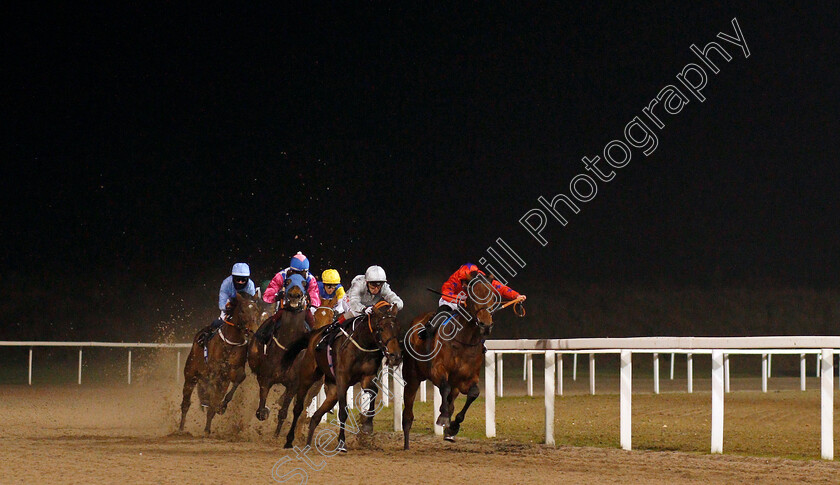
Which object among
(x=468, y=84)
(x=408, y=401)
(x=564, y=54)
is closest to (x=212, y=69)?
(x=468, y=84)

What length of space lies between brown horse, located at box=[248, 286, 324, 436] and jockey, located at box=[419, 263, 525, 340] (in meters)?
1.22

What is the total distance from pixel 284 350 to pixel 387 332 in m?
1.62

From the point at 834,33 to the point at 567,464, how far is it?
19305 millimetres

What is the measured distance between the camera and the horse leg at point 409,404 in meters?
7.64

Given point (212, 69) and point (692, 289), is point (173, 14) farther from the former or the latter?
point (692, 289)

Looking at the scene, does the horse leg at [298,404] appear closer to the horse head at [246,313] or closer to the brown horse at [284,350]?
the brown horse at [284,350]

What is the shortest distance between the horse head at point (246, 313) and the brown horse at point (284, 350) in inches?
8.0

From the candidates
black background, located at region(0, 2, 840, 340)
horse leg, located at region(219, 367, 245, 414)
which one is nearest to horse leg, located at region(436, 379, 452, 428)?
horse leg, located at region(219, 367, 245, 414)

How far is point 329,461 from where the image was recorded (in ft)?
22.0

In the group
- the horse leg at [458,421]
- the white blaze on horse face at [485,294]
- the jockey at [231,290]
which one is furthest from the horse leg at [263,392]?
the white blaze on horse face at [485,294]

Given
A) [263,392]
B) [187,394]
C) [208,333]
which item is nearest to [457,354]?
[263,392]

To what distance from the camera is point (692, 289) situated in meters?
23.0

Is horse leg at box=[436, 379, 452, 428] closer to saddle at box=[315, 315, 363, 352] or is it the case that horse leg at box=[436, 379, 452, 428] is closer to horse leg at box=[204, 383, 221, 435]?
saddle at box=[315, 315, 363, 352]

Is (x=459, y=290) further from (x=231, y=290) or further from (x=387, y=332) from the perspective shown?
(x=231, y=290)
